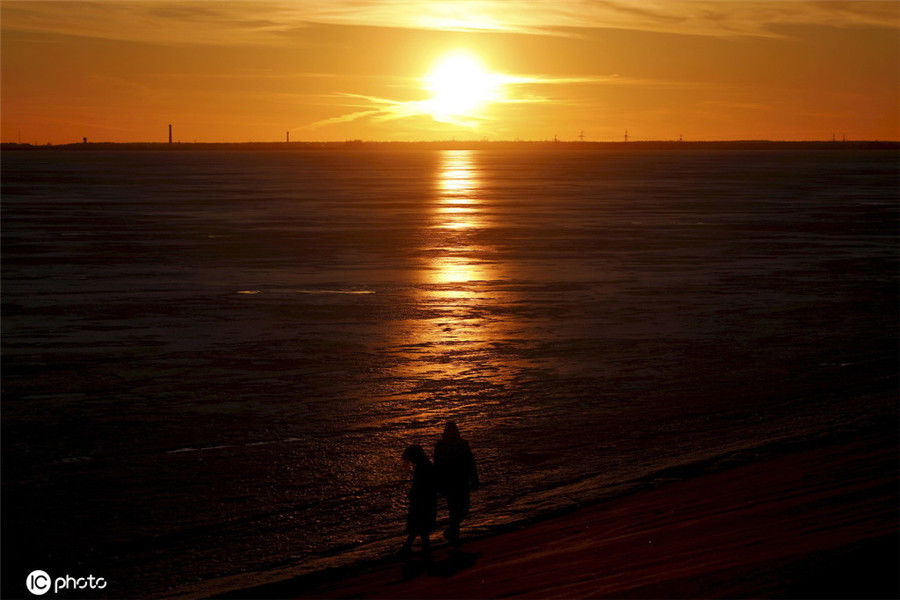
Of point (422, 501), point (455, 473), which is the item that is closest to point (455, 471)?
point (455, 473)

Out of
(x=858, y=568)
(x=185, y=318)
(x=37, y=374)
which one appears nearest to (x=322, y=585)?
(x=858, y=568)

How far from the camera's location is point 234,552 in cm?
1055

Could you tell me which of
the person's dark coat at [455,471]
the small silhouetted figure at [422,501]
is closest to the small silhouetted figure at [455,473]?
the person's dark coat at [455,471]

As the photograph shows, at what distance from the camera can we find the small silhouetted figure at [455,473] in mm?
9969

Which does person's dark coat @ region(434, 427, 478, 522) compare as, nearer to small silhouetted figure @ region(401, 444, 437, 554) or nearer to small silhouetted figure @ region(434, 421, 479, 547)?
small silhouetted figure @ region(434, 421, 479, 547)

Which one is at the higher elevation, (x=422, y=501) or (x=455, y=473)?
(x=455, y=473)

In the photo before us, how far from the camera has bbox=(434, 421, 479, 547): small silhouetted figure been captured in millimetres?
9969

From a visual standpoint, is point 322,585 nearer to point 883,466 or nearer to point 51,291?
point 883,466

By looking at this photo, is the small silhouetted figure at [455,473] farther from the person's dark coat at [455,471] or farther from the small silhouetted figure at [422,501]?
the small silhouetted figure at [422,501]

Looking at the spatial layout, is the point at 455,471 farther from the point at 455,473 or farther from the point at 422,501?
the point at 422,501

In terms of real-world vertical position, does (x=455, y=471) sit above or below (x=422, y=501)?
above

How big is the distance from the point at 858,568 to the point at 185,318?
17.4 metres

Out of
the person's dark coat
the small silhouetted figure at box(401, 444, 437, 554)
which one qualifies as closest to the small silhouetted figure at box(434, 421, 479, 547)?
the person's dark coat

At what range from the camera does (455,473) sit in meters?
10.1
